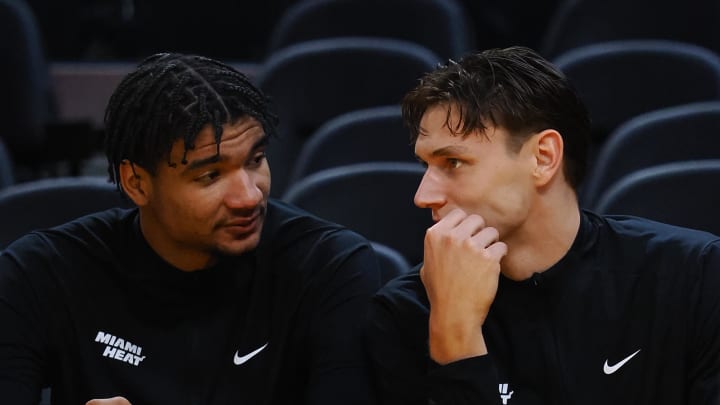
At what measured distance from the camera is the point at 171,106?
6.76ft

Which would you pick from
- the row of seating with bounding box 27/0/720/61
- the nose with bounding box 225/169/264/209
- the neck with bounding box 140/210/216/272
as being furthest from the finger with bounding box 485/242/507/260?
the row of seating with bounding box 27/0/720/61

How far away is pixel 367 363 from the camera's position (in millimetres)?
2033

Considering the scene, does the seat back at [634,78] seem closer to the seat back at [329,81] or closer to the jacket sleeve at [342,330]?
the seat back at [329,81]

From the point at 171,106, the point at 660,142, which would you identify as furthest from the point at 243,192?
the point at 660,142

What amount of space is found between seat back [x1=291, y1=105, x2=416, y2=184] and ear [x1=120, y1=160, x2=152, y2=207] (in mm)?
1073

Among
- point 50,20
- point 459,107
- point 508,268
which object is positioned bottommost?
point 50,20

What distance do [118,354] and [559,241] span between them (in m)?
0.74

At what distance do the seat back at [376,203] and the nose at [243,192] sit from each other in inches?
27.6

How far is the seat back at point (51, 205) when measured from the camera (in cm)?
263

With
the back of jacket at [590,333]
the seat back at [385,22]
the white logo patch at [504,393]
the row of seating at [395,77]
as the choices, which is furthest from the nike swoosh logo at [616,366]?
the seat back at [385,22]

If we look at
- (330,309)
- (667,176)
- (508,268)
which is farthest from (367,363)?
(667,176)

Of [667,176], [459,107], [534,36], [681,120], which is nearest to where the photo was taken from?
[459,107]

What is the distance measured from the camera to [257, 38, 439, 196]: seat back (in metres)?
3.60

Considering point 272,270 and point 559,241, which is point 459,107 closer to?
point 559,241
